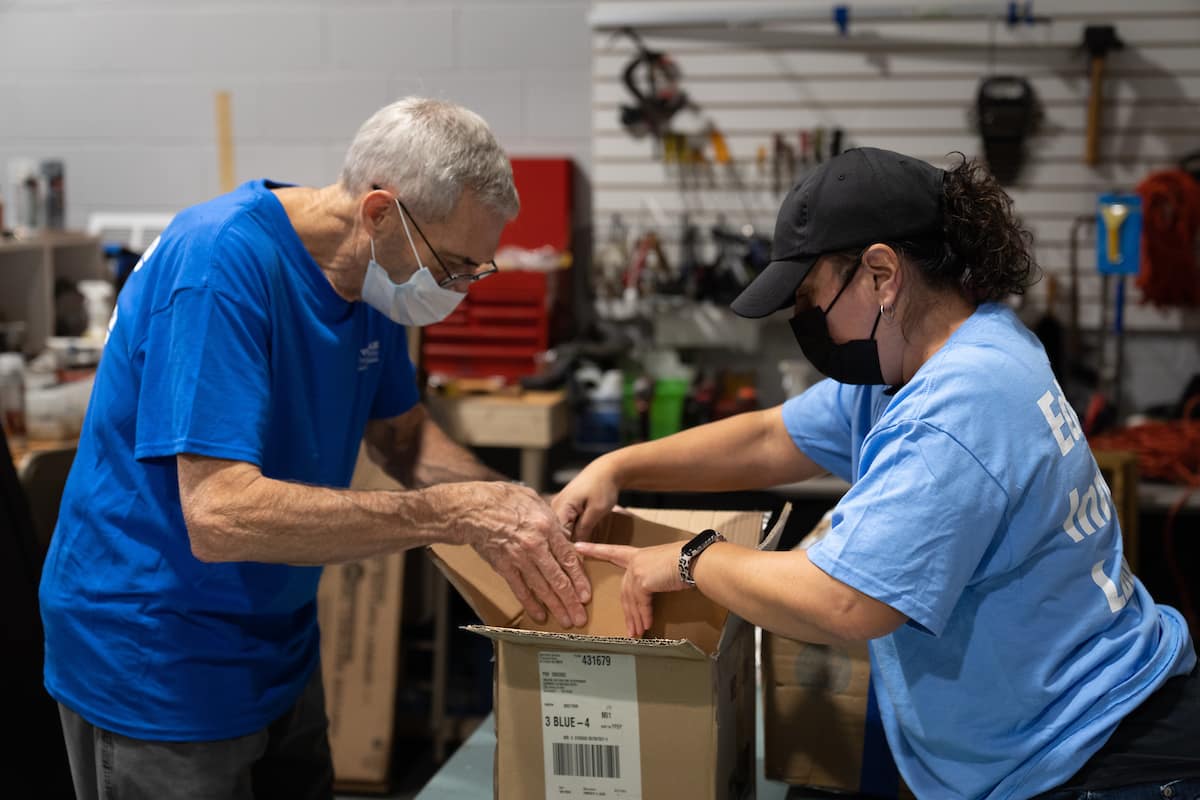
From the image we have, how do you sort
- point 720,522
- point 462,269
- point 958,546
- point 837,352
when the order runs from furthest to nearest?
point 462,269 → point 720,522 → point 837,352 → point 958,546

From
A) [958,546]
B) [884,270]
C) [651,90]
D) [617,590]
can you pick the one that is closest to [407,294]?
[617,590]

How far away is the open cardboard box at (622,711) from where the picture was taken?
1402 mm

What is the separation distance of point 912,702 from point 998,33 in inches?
129

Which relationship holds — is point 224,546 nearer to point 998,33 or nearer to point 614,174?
point 614,174

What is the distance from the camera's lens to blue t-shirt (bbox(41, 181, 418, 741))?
156 cm

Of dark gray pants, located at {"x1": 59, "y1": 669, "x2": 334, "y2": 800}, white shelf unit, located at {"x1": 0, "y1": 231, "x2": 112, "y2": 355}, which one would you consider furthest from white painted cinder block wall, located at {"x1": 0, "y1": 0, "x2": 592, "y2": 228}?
dark gray pants, located at {"x1": 59, "y1": 669, "x2": 334, "y2": 800}

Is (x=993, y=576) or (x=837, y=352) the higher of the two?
(x=837, y=352)

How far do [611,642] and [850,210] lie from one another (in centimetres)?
59

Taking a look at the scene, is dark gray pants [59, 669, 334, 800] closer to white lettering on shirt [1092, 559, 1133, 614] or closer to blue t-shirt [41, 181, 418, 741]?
blue t-shirt [41, 181, 418, 741]

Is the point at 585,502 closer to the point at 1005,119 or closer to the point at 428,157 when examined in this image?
the point at 428,157

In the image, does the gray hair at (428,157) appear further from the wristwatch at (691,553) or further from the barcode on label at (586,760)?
the barcode on label at (586,760)

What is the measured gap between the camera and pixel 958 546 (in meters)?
1.26

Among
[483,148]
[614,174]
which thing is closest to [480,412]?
[614,174]

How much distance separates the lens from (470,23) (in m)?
4.52
